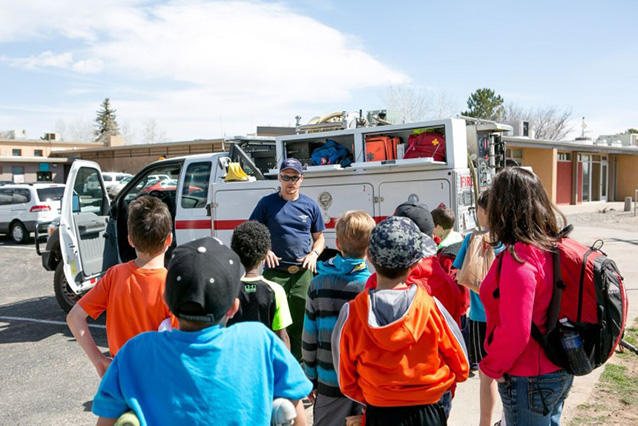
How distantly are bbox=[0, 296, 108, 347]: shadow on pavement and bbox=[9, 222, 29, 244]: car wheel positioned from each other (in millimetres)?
9538

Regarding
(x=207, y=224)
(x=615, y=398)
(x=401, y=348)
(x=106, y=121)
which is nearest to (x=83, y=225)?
(x=207, y=224)

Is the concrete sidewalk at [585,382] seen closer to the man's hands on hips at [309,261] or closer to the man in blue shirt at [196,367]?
the man's hands on hips at [309,261]

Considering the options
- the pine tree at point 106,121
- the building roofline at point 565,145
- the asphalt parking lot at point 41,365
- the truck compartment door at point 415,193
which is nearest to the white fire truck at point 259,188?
the truck compartment door at point 415,193

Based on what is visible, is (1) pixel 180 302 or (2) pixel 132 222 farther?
(2) pixel 132 222

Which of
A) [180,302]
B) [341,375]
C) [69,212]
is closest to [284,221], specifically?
[341,375]

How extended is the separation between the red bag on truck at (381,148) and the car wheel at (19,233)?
49.0 ft

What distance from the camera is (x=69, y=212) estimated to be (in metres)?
7.04

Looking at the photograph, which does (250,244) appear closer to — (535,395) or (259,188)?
(535,395)

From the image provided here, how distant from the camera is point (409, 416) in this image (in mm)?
2279

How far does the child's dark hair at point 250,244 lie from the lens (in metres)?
3.15

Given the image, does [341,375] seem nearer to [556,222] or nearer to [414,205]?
[556,222]

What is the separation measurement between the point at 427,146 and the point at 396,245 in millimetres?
3897

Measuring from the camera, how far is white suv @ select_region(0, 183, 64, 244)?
1717 centimetres

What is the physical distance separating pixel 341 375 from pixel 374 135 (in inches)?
172
